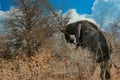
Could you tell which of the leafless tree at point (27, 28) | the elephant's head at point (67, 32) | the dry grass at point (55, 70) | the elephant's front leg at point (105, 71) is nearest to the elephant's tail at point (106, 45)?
the elephant's front leg at point (105, 71)

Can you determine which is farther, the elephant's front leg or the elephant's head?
the elephant's head

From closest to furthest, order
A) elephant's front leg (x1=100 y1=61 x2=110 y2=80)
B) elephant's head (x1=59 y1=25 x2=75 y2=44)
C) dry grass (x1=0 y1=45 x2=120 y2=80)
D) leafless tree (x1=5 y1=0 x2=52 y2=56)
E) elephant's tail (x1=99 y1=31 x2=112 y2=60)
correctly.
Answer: dry grass (x1=0 y1=45 x2=120 y2=80) < elephant's tail (x1=99 y1=31 x2=112 y2=60) < elephant's front leg (x1=100 y1=61 x2=110 y2=80) < elephant's head (x1=59 y1=25 x2=75 y2=44) < leafless tree (x1=5 y1=0 x2=52 y2=56)

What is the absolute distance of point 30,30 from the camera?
22.3 meters

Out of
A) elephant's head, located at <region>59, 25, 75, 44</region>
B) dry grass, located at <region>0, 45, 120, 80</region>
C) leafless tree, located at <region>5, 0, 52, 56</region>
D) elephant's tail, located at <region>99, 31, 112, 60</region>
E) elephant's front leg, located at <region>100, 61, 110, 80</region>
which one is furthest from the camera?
leafless tree, located at <region>5, 0, 52, 56</region>

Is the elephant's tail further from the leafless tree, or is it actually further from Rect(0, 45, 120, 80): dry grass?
the leafless tree

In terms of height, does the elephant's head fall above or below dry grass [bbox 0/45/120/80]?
above

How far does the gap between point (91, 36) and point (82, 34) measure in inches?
76.6

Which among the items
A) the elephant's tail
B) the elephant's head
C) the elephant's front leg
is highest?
the elephant's head

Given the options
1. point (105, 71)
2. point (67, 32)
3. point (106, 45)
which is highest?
point (67, 32)

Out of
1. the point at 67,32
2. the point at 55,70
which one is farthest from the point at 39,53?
the point at 55,70

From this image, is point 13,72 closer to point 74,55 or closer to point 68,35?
point 74,55

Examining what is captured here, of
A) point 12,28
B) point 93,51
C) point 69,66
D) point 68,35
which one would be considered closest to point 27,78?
point 69,66

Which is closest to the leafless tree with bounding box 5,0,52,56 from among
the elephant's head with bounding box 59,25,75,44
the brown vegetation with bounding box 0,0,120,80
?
the brown vegetation with bounding box 0,0,120,80

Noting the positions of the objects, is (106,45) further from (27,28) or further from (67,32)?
(27,28)
